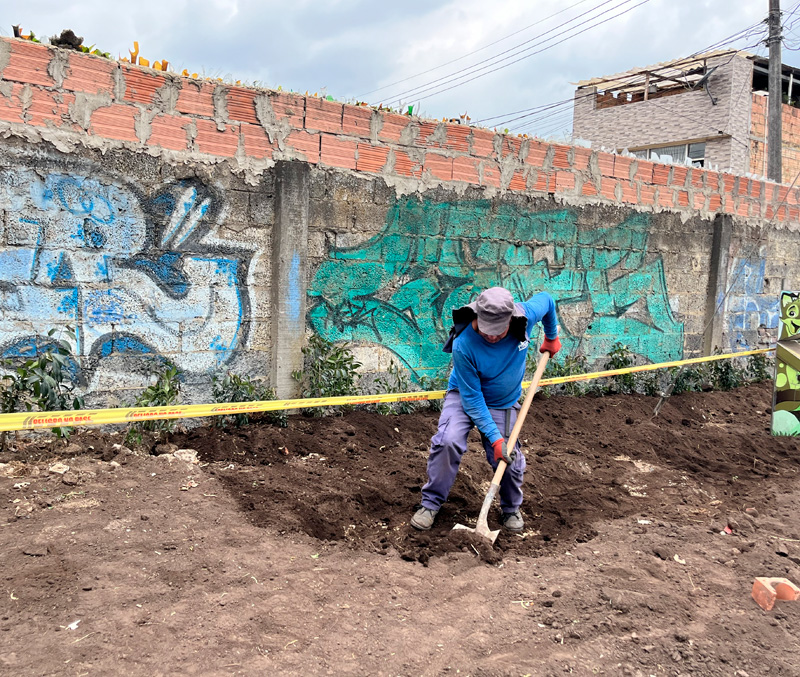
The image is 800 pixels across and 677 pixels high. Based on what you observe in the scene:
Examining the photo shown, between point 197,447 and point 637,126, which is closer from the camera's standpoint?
point 197,447

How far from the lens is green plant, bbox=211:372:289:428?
17.0 ft

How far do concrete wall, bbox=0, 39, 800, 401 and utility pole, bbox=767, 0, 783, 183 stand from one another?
401 inches

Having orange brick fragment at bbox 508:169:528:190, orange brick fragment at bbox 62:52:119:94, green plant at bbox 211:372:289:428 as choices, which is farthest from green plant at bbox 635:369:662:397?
orange brick fragment at bbox 62:52:119:94

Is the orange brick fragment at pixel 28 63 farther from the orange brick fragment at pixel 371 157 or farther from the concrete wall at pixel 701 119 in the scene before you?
the concrete wall at pixel 701 119

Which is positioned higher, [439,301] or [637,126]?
[637,126]

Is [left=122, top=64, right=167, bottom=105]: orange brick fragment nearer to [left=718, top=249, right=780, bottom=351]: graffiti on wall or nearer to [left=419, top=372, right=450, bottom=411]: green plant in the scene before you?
[left=419, top=372, right=450, bottom=411]: green plant

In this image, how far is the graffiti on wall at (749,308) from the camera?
360 inches

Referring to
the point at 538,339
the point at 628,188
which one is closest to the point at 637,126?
the point at 628,188

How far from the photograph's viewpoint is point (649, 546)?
371 cm

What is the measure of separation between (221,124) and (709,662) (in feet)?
15.3

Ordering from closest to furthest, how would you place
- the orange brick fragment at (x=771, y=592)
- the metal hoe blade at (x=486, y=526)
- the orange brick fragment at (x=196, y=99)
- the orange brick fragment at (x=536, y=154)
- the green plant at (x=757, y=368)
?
1. the orange brick fragment at (x=771, y=592)
2. the metal hoe blade at (x=486, y=526)
3. the orange brick fragment at (x=196, y=99)
4. the orange brick fragment at (x=536, y=154)
5. the green plant at (x=757, y=368)

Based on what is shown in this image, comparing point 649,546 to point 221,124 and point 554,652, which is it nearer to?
point 554,652

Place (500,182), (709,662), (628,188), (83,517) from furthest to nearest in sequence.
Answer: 1. (628,188)
2. (500,182)
3. (83,517)
4. (709,662)

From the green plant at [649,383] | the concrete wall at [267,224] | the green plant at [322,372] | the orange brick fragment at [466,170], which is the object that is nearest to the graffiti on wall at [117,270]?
the concrete wall at [267,224]
